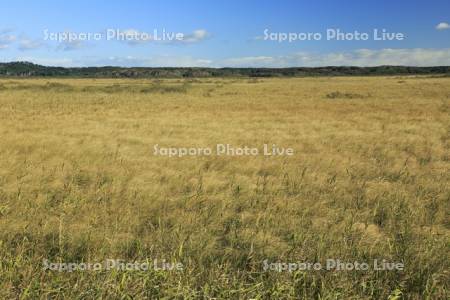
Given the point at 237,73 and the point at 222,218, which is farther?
the point at 237,73

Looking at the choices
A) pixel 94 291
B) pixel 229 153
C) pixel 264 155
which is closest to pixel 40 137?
pixel 229 153

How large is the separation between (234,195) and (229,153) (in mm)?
4108

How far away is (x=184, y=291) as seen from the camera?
322cm

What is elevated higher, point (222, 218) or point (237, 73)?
point (237, 73)

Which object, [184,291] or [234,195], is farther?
[234,195]

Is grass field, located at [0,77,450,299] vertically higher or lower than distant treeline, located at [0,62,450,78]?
lower

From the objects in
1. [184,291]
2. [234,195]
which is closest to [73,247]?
[184,291]

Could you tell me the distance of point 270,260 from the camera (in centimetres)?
398

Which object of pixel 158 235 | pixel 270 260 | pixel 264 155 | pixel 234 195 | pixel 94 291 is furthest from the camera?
pixel 264 155

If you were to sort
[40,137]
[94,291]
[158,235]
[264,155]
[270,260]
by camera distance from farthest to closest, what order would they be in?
[40,137] < [264,155] < [158,235] < [270,260] < [94,291]

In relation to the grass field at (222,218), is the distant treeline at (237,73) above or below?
above

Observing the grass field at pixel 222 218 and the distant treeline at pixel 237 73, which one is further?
the distant treeline at pixel 237 73

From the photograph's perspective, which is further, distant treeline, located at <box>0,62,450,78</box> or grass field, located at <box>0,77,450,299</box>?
distant treeline, located at <box>0,62,450,78</box>

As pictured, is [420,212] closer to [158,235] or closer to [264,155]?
[158,235]
